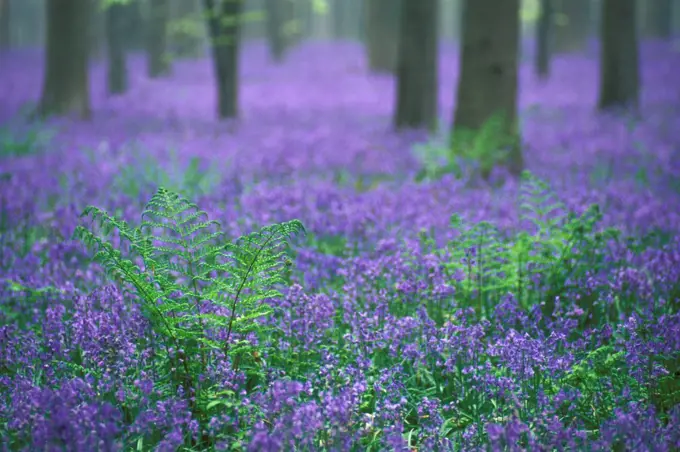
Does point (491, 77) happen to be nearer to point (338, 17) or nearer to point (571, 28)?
point (571, 28)

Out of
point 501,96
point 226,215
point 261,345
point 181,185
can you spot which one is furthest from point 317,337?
point 501,96

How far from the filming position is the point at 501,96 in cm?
855

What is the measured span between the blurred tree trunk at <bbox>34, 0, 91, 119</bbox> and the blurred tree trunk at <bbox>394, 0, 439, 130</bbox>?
6159 mm

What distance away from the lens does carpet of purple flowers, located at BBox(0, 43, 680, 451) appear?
108 inches

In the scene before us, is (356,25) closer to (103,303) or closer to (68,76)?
(68,76)

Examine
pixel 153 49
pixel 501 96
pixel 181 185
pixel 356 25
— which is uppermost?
pixel 356 25

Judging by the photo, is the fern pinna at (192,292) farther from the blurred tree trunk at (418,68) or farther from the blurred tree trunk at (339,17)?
the blurred tree trunk at (339,17)

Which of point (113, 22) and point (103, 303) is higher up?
point (113, 22)

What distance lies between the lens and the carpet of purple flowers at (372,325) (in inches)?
108

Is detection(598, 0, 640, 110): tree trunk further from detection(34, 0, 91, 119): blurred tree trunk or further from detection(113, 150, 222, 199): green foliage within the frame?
detection(34, 0, 91, 119): blurred tree trunk

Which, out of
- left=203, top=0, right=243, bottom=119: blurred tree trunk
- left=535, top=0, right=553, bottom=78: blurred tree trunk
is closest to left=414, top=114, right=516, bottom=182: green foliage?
left=203, top=0, right=243, bottom=119: blurred tree trunk

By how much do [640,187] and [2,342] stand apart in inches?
250

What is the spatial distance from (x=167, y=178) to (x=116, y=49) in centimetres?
1393

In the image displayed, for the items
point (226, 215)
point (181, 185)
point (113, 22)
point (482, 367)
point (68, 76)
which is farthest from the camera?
point (113, 22)
